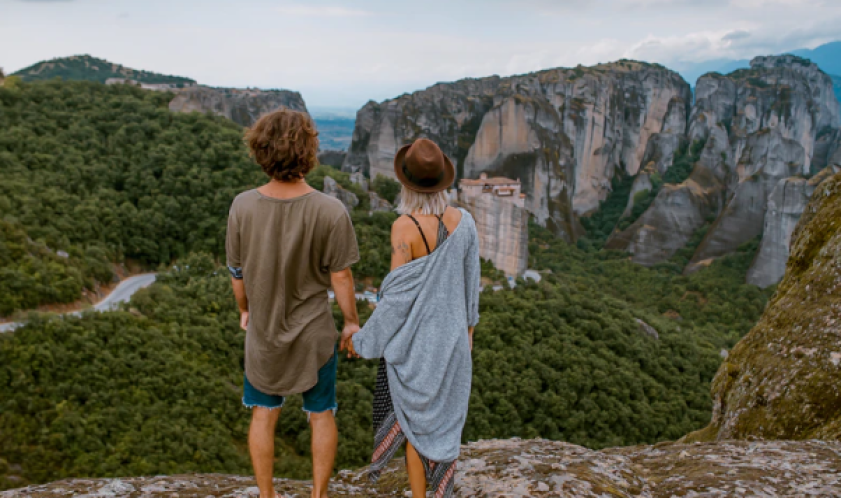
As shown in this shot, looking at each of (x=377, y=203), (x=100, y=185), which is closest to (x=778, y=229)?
(x=377, y=203)

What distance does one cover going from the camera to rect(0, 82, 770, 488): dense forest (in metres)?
13.9

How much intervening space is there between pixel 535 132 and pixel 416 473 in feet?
161

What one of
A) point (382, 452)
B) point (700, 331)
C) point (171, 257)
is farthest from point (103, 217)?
point (700, 331)

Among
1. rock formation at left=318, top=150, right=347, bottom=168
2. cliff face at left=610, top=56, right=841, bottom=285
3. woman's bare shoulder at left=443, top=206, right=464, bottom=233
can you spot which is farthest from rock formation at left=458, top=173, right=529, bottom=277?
rock formation at left=318, top=150, right=347, bottom=168

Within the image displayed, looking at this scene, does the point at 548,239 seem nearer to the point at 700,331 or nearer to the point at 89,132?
the point at 700,331

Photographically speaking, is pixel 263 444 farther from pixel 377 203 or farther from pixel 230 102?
pixel 230 102

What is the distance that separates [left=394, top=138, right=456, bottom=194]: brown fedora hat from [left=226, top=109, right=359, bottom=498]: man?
454mm

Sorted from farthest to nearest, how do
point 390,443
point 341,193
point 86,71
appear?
point 86,71
point 341,193
point 390,443

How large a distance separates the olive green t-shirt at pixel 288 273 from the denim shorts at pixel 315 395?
0.07m

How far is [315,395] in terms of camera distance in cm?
346

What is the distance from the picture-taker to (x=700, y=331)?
3019cm

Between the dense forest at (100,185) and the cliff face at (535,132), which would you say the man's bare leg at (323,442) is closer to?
the dense forest at (100,185)

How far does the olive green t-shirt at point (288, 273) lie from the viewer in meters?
3.21

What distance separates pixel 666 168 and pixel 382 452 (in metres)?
66.1
